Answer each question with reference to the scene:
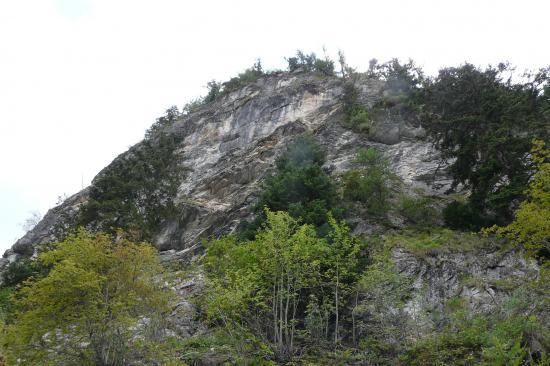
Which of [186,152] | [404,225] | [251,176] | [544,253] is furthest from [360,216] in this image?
[186,152]

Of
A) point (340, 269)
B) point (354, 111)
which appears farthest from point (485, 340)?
point (354, 111)

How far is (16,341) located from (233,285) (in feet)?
18.4

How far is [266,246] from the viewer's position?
1415 centimetres

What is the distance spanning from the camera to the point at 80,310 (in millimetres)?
12516

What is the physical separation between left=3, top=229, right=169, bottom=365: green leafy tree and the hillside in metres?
0.34

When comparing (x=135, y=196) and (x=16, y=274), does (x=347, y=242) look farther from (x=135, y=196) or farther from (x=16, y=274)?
(x=16, y=274)

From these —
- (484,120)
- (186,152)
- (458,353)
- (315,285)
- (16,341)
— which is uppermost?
(186,152)

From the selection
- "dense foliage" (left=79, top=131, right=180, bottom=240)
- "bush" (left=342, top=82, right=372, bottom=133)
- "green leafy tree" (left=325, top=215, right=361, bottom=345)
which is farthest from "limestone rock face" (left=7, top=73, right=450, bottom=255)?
"green leafy tree" (left=325, top=215, right=361, bottom=345)

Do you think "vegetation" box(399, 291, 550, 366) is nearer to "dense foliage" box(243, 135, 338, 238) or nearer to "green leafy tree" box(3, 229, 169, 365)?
"green leafy tree" box(3, 229, 169, 365)

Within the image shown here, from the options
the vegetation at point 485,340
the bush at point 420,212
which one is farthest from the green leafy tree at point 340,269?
the bush at point 420,212

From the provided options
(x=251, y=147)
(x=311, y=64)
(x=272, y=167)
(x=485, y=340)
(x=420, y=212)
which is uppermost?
(x=311, y=64)

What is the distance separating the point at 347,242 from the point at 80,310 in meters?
8.01

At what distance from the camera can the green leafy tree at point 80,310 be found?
1223 cm

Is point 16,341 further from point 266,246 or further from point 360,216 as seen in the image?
point 360,216
